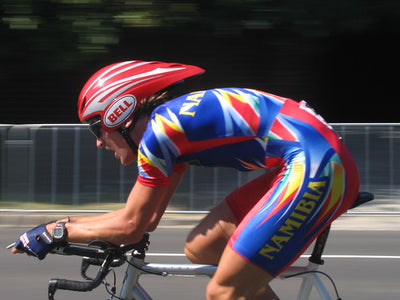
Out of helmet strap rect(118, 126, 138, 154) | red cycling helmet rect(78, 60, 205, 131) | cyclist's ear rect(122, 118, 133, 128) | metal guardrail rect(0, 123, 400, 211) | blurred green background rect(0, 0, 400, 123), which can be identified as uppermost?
red cycling helmet rect(78, 60, 205, 131)

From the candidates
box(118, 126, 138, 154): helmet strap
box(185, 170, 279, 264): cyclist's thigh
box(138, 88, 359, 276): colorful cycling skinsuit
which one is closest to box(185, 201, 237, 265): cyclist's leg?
Result: box(185, 170, 279, 264): cyclist's thigh

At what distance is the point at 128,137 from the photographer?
10.7ft

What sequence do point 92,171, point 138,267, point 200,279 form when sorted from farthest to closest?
point 92,171 → point 200,279 → point 138,267

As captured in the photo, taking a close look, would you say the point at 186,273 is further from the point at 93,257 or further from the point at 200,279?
the point at 200,279

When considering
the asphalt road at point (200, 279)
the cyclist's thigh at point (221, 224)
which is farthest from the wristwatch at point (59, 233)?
the asphalt road at point (200, 279)

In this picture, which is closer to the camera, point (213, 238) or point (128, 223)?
point (128, 223)

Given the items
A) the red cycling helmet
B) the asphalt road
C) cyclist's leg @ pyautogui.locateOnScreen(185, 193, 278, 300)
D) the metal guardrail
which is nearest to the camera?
the red cycling helmet

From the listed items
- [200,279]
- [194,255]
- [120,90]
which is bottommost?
[200,279]

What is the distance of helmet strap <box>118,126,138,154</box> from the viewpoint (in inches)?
127

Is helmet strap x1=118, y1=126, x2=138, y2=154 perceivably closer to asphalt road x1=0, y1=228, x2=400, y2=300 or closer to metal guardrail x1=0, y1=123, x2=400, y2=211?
asphalt road x1=0, y1=228, x2=400, y2=300

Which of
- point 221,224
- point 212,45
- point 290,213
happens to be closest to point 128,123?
point 221,224

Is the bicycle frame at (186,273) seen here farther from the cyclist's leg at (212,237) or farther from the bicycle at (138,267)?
the cyclist's leg at (212,237)

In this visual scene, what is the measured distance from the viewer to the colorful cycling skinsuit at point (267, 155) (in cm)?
307

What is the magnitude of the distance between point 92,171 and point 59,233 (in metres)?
7.01
